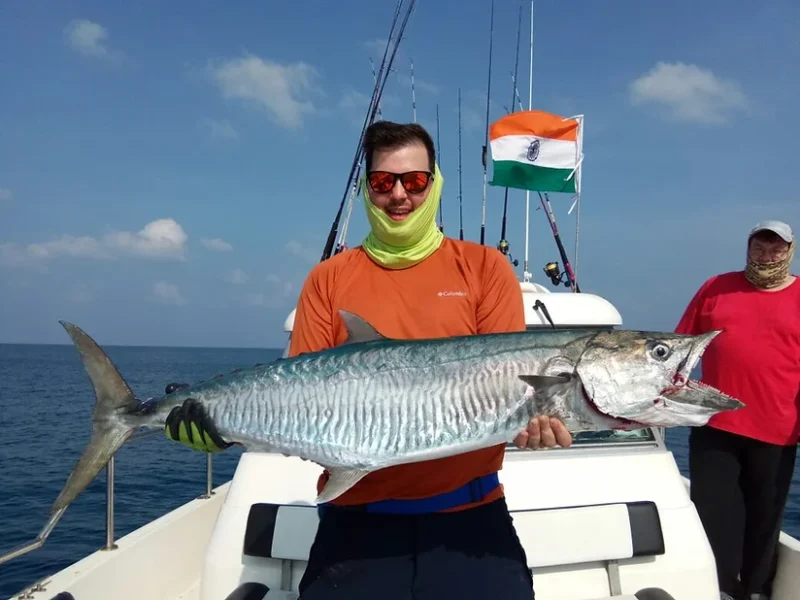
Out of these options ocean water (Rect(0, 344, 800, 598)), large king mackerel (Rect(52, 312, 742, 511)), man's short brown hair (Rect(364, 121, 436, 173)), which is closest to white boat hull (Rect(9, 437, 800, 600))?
large king mackerel (Rect(52, 312, 742, 511))

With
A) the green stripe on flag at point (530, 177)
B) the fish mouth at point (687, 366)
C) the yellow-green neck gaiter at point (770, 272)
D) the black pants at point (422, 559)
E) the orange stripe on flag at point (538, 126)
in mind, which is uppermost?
the orange stripe on flag at point (538, 126)

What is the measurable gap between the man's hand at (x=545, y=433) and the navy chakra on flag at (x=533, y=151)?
470 cm

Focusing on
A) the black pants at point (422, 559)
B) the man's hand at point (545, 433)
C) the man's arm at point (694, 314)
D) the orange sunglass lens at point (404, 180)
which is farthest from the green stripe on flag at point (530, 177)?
the black pants at point (422, 559)

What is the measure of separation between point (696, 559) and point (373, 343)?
251 cm

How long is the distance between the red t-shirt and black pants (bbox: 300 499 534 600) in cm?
215

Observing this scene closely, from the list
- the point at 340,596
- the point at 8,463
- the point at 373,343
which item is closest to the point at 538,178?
the point at 373,343

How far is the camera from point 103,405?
269cm

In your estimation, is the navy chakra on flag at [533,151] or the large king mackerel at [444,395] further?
the navy chakra on flag at [533,151]

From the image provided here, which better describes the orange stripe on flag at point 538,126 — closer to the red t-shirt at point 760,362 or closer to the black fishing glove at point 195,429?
the red t-shirt at point 760,362

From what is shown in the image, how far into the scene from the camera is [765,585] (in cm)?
409

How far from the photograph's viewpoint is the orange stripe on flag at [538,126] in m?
6.32

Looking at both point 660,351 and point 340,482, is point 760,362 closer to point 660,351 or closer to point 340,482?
point 660,351

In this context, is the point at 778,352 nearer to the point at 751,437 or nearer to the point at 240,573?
the point at 751,437

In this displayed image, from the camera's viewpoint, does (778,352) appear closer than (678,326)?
Yes
